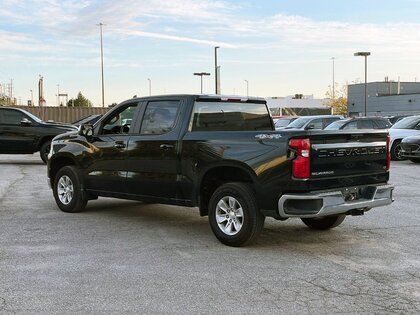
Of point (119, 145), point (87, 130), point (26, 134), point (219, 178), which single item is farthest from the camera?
point (26, 134)

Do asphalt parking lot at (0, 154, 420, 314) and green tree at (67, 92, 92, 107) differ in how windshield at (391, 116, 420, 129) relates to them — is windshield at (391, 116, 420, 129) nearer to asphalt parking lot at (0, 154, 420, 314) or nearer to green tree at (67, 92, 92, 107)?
asphalt parking lot at (0, 154, 420, 314)

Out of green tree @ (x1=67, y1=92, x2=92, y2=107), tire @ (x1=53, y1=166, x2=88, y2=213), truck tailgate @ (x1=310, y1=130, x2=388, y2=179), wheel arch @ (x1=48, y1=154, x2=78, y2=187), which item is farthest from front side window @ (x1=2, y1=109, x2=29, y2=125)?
green tree @ (x1=67, y1=92, x2=92, y2=107)

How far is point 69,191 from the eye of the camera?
29.1 feet

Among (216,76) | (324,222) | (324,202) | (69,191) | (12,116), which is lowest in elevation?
(324,222)

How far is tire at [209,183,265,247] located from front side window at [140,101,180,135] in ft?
4.09

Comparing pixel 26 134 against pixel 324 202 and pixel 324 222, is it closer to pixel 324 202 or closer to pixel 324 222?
pixel 324 222

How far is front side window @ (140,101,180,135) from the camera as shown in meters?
7.29

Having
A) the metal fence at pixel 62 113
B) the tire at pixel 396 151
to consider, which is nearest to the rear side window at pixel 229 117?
the tire at pixel 396 151

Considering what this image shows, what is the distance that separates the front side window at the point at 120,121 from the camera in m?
8.01

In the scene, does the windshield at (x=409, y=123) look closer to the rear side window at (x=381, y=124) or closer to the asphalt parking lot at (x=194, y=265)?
the rear side window at (x=381, y=124)

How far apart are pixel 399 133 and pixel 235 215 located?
14.2 m

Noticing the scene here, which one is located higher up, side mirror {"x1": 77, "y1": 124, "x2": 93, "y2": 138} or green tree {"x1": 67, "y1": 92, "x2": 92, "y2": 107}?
green tree {"x1": 67, "y1": 92, "x2": 92, "y2": 107}

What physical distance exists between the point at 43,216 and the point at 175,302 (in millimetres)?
4592

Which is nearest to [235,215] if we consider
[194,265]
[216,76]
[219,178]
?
[219,178]
